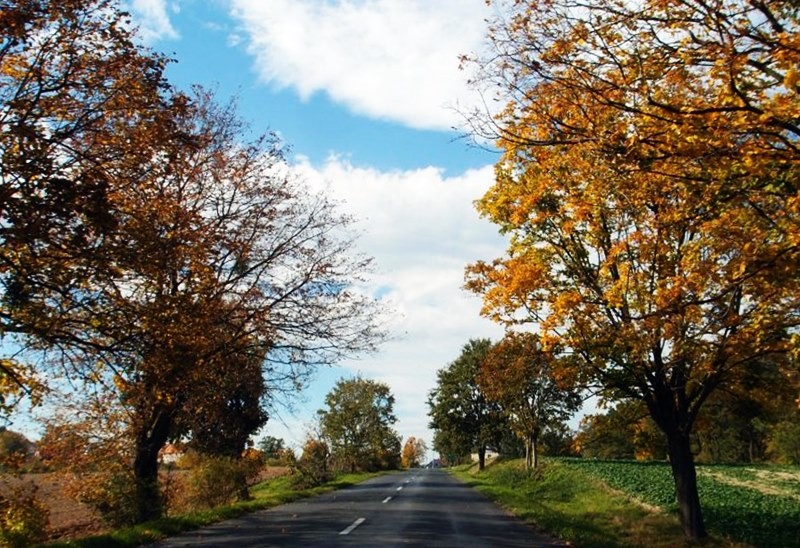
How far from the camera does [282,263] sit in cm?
1838

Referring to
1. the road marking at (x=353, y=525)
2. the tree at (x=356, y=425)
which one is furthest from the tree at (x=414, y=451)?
the road marking at (x=353, y=525)

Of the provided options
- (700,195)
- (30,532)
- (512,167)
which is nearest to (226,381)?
(30,532)

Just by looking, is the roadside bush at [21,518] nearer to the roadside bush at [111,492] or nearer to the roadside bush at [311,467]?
the roadside bush at [111,492]

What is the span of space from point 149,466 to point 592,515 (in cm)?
1202

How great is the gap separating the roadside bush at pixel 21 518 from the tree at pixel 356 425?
47509 mm

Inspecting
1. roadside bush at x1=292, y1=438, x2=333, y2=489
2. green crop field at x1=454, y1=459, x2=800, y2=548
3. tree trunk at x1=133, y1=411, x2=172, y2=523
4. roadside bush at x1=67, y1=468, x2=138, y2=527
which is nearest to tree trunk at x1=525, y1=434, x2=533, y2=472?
green crop field at x1=454, y1=459, x2=800, y2=548

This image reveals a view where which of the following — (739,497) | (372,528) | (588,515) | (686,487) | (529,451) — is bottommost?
(588,515)

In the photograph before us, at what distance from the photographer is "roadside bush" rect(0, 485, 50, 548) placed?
380 inches

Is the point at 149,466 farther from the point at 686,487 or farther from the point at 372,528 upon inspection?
the point at 686,487

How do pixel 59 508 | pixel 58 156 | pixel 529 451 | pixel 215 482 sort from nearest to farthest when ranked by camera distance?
pixel 58 156, pixel 215 482, pixel 59 508, pixel 529 451

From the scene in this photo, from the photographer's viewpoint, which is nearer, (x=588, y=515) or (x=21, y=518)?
(x=21, y=518)

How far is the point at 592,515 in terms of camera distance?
17469 millimetres

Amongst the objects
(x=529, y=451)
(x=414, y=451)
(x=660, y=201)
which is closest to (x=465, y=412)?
(x=529, y=451)

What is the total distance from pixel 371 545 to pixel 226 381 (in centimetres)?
844
